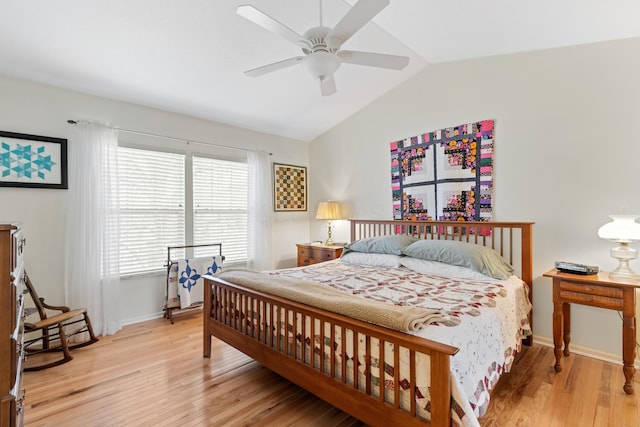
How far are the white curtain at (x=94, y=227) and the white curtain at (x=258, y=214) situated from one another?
1606 millimetres

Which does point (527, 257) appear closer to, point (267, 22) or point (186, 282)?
point (267, 22)

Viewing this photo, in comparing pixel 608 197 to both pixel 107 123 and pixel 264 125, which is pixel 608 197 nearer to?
pixel 264 125

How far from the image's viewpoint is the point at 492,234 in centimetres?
310

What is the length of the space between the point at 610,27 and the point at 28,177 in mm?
4949

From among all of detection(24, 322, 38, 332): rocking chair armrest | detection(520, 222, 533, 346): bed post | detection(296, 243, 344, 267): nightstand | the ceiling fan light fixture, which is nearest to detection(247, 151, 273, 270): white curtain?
detection(296, 243, 344, 267): nightstand

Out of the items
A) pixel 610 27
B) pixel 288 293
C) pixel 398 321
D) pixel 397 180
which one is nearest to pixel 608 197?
pixel 610 27

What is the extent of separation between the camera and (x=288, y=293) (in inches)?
79.0

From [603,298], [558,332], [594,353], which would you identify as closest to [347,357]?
[558,332]

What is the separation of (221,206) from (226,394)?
253 centimetres

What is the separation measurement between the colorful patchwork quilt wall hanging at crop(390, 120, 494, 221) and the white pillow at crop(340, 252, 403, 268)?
78 centimetres

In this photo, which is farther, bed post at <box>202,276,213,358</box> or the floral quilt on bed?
bed post at <box>202,276,213,358</box>

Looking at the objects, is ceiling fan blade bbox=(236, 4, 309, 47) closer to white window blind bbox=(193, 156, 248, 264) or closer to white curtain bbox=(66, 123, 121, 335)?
white curtain bbox=(66, 123, 121, 335)

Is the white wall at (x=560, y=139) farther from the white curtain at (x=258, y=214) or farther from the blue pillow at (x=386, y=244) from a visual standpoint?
the white curtain at (x=258, y=214)

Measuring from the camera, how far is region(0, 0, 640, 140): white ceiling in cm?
221
